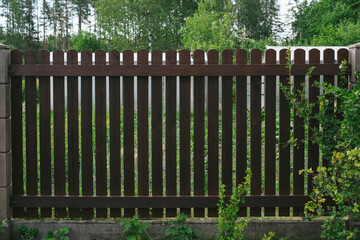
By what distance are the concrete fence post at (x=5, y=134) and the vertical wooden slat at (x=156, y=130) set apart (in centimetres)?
123

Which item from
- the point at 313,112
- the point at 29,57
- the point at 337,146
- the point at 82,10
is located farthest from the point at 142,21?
the point at 337,146

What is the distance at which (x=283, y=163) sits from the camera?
3.89 m

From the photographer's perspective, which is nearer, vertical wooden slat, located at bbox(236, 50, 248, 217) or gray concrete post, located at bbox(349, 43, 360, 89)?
gray concrete post, located at bbox(349, 43, 360, 89)

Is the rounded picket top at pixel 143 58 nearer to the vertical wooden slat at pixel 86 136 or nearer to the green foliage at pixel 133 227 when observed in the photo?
the vertical wooden slat at pixel 86 136

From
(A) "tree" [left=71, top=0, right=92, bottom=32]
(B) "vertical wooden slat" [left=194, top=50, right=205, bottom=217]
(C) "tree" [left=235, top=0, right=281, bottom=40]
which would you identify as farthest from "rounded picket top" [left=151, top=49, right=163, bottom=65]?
(A) "tree" [left=71, top=0, right=92, bottom=32]

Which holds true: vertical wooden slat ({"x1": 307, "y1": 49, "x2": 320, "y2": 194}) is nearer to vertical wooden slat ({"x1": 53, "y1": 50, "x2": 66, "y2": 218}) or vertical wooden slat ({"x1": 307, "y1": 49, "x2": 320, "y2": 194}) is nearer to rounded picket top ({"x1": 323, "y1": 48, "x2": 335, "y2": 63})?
rounded picket top ({"x1": 323, "y1": 48, "x2": 335, "y2": 63})

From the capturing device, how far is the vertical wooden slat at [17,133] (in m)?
3.83

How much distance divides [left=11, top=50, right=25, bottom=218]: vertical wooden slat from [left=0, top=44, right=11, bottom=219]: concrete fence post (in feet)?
0.21

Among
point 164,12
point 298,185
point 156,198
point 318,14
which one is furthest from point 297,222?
point 318,14

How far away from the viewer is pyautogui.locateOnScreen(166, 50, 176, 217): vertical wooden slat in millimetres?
3796

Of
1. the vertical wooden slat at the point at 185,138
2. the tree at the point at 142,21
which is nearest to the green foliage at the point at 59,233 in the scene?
the vertical wooden slat at the point at 185,138

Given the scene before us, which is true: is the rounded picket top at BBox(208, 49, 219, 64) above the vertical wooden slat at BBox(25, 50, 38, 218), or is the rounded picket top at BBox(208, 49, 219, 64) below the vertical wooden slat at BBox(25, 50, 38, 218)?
above

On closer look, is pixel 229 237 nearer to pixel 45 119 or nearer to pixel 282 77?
pixel 282 77

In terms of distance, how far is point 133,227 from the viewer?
360cm
